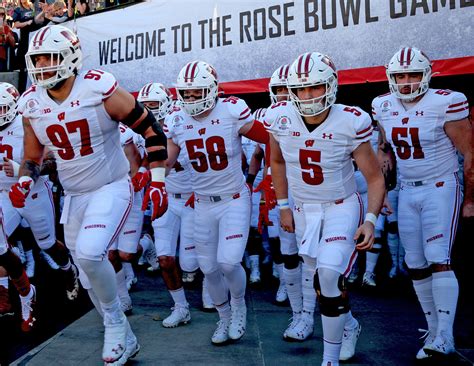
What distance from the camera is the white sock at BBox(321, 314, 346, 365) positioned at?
3441 mm

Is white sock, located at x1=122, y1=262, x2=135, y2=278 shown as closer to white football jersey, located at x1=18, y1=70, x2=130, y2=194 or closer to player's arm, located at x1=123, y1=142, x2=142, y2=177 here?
player's arm, located at x1=123, y1=142, x2=142, y2=177

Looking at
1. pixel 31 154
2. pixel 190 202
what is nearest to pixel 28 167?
pixel 31 154

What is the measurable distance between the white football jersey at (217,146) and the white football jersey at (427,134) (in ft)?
3.93

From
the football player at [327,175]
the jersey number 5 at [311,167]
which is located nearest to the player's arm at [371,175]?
the football player at [327,175]

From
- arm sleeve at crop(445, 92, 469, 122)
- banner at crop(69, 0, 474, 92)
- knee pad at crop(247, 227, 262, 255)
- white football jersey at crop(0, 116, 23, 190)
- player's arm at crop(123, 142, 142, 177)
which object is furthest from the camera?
knee pad at crop(247, 227, 262, 255)

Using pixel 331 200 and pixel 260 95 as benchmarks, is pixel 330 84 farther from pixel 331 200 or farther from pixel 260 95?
pixel 260 95

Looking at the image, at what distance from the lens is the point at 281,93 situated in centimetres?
555

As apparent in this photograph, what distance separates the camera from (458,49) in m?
Answer: 6.14

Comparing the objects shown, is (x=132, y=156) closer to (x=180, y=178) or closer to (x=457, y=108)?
(x=180, y=178)

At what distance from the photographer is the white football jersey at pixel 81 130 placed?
3.66 meters

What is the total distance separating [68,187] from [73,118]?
0.51m

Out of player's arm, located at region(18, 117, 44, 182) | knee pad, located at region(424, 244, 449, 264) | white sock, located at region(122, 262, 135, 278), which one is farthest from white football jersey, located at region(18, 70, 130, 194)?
white sock, located at region(122, 262, 135, 278)

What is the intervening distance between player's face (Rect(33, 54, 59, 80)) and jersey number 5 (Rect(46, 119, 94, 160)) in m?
0.32

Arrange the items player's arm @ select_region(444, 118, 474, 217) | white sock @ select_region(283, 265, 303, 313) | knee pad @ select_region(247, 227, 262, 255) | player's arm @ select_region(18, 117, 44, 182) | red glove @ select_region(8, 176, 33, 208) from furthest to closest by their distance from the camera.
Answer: knee pad @ select_region(247, 227, 262, 255), white sock @ select_region(283, 265, 303, 313), player's arm @ select_region(444, 118, 474, 217), player's arm @ select_region(18, 117, 44, 182), red glove @ select_region(8, 176, 33, 208)
